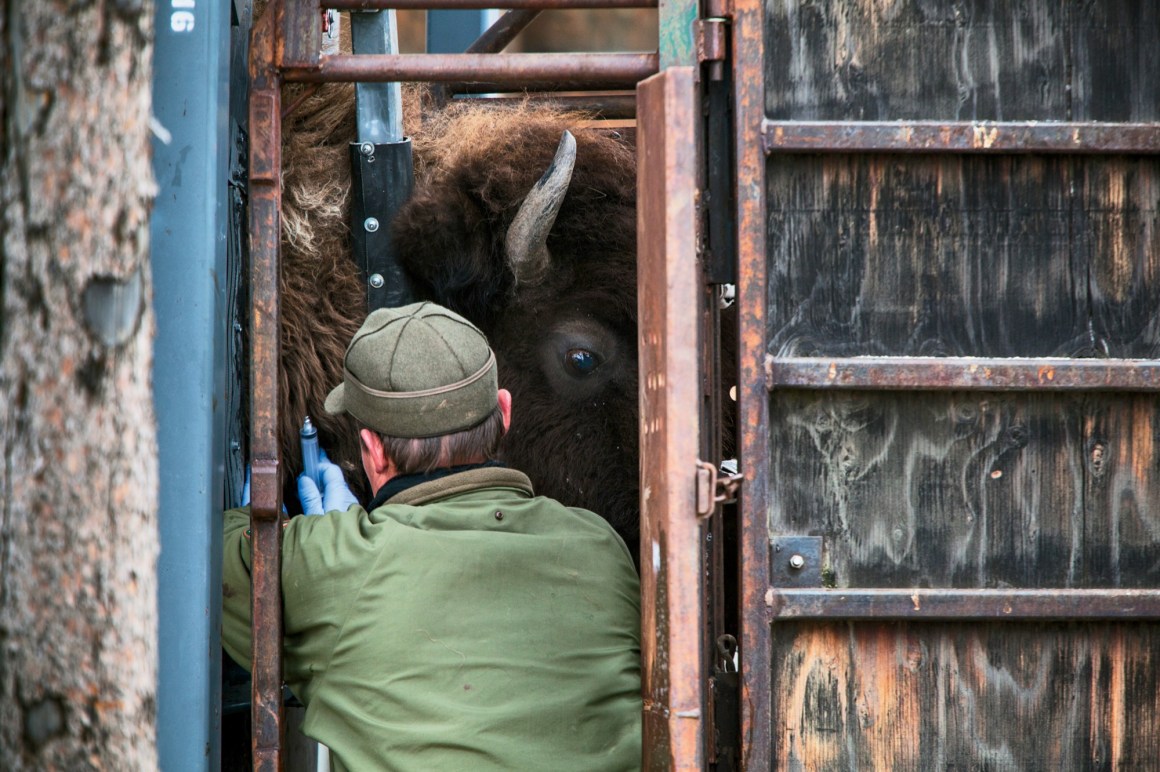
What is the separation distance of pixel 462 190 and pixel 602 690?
189 centimetres

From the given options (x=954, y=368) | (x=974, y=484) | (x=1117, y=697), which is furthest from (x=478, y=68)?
(x=1117, y=697)

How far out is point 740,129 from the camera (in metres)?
2.42

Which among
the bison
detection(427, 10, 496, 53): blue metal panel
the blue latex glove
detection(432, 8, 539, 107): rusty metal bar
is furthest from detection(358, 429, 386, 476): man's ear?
detection(427, 10, 496, 53): blue metal panel

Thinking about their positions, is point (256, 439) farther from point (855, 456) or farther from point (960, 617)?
point (960, 617)

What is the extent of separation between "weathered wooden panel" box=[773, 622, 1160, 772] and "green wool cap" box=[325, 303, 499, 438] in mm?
924

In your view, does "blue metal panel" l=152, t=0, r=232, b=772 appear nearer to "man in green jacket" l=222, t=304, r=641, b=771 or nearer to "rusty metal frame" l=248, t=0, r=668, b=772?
"rusty metal frame" l=248, t=0, r=668, b=772

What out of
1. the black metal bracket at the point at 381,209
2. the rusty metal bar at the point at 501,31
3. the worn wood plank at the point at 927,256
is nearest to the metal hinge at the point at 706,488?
the worn wood plank at the point at 927,256

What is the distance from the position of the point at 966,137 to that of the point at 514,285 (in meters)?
1.72

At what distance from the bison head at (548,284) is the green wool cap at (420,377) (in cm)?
89

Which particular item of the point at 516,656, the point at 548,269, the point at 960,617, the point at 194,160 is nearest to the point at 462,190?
the point at 548,269

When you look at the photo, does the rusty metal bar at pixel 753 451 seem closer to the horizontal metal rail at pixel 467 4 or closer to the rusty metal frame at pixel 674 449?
the rusty metal frame at pixel 674 449

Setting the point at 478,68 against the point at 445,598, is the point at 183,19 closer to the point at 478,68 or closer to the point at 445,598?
the point at 478,68

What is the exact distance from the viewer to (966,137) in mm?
2436

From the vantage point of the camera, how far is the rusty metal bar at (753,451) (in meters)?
2.39
